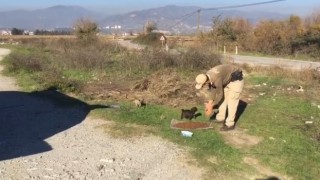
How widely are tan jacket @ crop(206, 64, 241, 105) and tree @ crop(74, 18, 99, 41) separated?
3297cm

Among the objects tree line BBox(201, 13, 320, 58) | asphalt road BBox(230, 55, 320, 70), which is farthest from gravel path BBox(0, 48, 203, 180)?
tree line BBox(201, 13, 320, 58)

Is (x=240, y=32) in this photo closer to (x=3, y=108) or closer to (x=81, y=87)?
(x=81, y=87)

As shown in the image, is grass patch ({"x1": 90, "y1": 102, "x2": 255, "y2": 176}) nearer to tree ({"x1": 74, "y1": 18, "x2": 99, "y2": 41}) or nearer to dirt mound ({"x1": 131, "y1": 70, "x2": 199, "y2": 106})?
dirt mound ({"x1": 131, "y1": 70, "x2": 199, "y2": 106})

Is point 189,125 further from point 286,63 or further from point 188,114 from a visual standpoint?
point 286,63

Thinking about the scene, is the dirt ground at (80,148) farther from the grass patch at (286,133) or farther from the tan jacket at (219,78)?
the tan jacket at (219,78)

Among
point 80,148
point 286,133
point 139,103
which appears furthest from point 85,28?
point 80,148

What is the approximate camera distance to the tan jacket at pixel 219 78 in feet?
31.9

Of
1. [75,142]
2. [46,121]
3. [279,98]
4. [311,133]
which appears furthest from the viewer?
[279,98]

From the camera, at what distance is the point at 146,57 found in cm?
2222

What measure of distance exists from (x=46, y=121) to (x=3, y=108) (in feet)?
7.28

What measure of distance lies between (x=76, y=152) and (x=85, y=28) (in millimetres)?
35628

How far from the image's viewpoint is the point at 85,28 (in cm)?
4353

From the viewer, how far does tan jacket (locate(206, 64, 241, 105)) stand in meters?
→ 9.73

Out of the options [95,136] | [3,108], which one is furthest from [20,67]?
[95,136]
